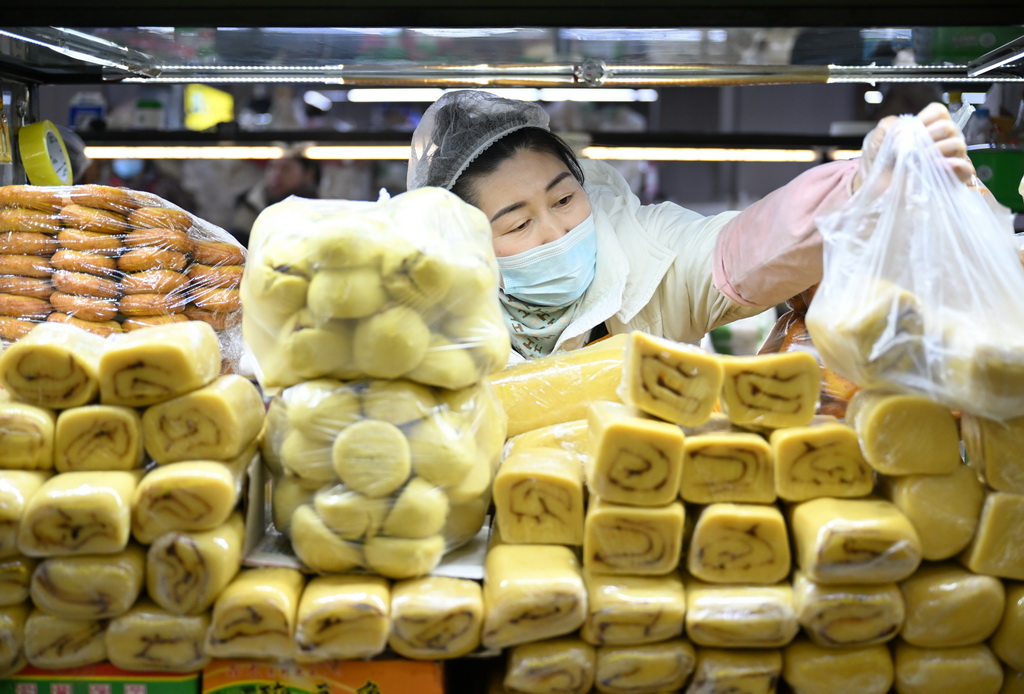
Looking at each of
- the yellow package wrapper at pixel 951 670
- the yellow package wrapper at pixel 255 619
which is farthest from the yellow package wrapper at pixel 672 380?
the yellow package wrapper at pixel 255 619

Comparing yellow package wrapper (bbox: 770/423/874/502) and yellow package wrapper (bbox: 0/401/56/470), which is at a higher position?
yellow package wrapper (bbox: 0/401/56/470)

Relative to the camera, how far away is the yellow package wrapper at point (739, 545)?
1278 mm

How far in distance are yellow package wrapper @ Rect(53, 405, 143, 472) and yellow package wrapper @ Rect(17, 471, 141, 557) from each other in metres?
0.05

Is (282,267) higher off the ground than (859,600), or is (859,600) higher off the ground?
(282,267)

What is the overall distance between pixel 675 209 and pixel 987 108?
1.32 meters

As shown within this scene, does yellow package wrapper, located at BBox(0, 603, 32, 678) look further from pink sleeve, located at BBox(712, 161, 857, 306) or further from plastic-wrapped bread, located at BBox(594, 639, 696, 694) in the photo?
pink sleeve, located at BBox(712, 161, 857, 306)

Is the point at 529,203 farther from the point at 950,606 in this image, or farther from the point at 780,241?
the point at 950,606

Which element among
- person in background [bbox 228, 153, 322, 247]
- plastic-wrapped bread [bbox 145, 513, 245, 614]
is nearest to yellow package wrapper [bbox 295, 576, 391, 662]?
plastic-wrapped bread [bbox 145, 513, 245, 614]

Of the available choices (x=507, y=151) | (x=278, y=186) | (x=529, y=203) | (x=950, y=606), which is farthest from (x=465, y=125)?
(x=278, y=186)

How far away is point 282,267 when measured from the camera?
1272mm

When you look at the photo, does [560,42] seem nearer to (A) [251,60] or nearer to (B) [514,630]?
(A) [251,60]

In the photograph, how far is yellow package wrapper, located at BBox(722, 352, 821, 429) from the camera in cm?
130

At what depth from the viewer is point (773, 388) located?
4.30 ft
